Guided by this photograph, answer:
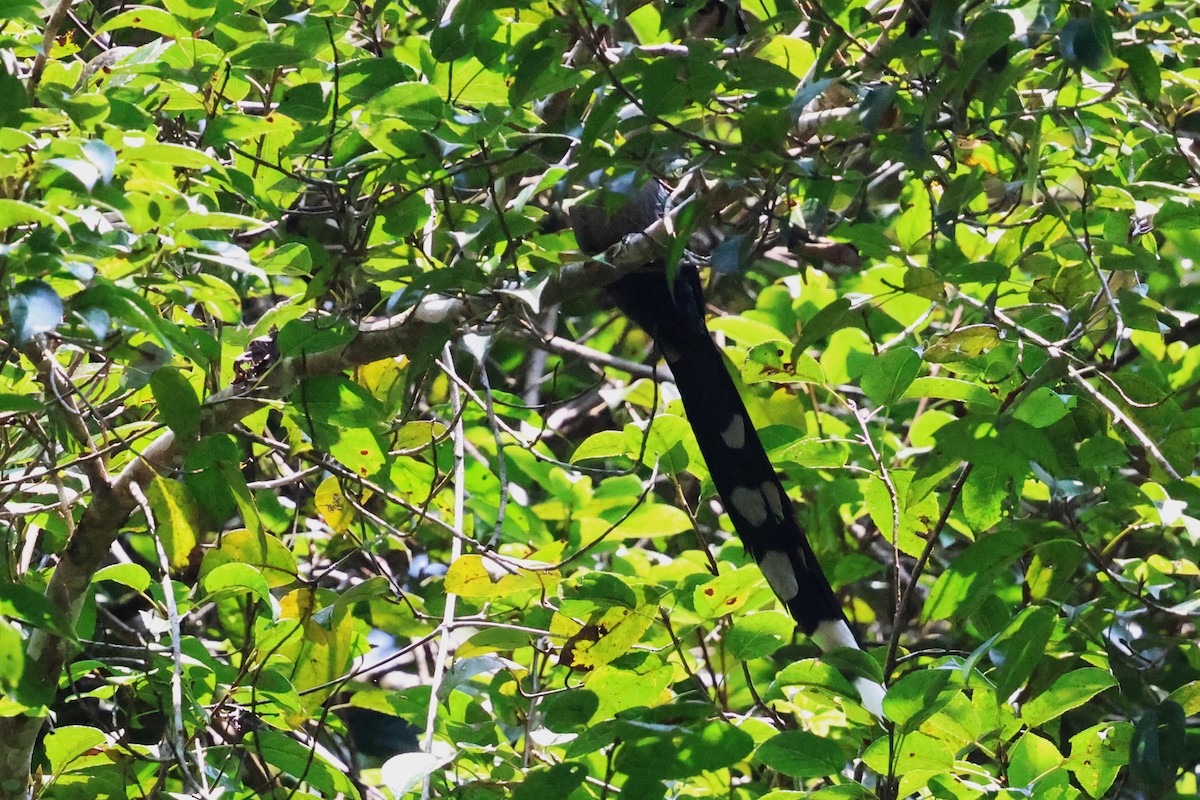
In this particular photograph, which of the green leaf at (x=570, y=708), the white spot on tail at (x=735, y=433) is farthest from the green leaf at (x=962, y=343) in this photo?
the green leaf at (x=570, y=708)

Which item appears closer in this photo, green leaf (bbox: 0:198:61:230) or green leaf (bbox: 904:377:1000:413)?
green leaf (bbox: 0:198:61:230)

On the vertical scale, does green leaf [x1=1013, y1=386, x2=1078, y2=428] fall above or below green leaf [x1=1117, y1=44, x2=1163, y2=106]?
below

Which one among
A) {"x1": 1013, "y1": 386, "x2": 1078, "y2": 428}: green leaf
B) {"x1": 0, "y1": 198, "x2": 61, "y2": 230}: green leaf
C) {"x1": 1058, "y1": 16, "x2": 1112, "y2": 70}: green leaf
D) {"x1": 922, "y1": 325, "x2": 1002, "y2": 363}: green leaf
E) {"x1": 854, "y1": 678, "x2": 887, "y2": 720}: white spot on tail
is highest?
{"x1": 1058, "y1": 16, "x2": 1112, "y2": 70}: green leaf

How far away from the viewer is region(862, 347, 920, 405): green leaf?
131 centimetres

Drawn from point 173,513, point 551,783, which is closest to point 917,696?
point 551,783

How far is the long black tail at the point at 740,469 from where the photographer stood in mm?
1697

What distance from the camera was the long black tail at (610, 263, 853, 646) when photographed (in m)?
1.70

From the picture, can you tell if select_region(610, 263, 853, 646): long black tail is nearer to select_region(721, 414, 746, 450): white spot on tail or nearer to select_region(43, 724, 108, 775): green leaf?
select_region(721, 414, 746, 450): white spot on tail

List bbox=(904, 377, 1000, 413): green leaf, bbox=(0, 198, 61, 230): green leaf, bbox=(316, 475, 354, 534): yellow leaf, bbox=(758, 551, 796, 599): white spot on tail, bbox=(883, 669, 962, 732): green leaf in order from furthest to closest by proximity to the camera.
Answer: bbox=(758, 551, 796, 599): white spot on tail
bbox=(316, 475, 354, 534): yellow leaf
bbox=(904, 377, 1000, 413): green leaf
bbox=(883, 669, 962, 732): green leaf
bbox=(0, 198, 61, 230): green leaf

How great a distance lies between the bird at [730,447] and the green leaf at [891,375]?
340mm

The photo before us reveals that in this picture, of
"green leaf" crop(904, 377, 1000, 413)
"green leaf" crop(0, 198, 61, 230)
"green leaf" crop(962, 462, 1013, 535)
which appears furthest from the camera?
"green leaf" crop(904, 377, 1000, 413)

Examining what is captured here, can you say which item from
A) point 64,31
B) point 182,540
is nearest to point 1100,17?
point 182,540

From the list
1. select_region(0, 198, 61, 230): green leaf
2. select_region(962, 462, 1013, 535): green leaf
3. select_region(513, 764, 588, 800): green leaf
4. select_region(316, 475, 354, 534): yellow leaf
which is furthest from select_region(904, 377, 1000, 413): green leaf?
select_region(0, 198, 61, 230): green leaf

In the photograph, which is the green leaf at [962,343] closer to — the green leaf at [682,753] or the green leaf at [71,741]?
the green leaf at [682,753]
